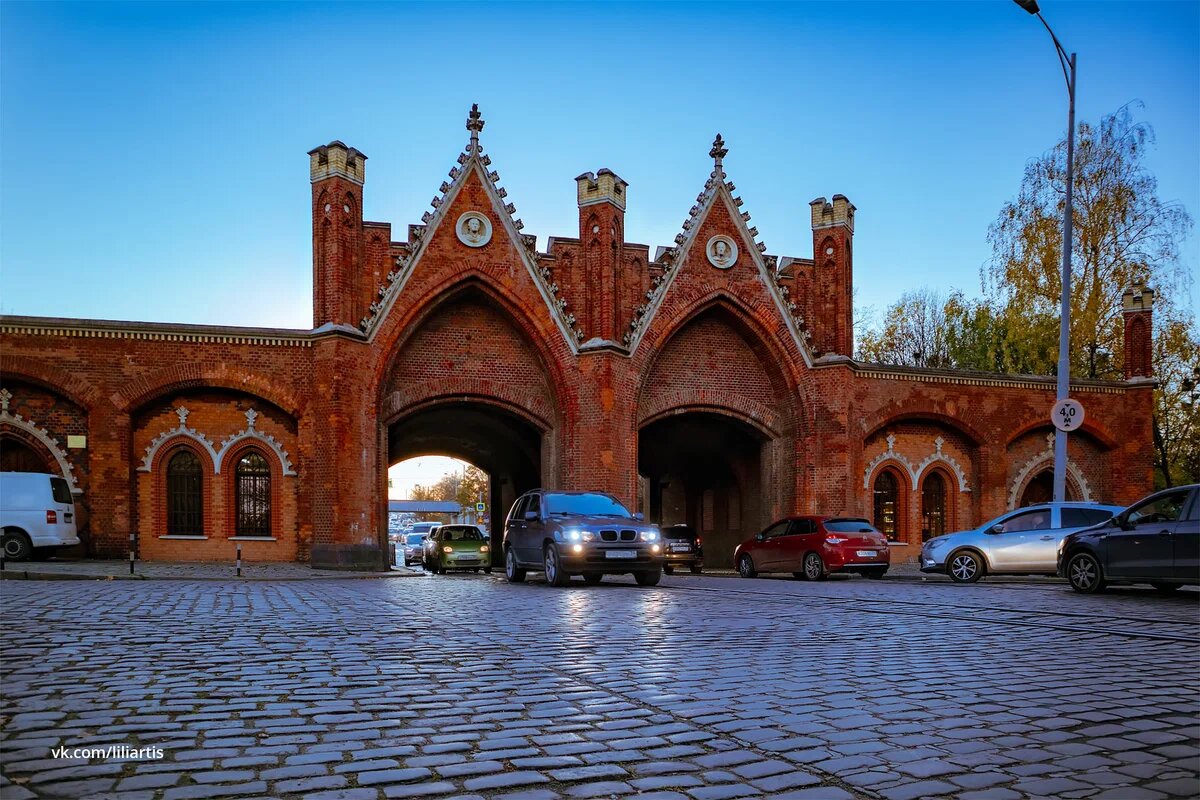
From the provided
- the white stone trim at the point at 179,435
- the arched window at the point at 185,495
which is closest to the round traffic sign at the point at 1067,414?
the white stone trim at the point at 179,435

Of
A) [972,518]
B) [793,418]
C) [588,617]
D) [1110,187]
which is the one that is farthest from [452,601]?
[1110,187]

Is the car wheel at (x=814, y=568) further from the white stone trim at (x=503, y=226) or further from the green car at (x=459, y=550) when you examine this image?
the green car at (x=459, y=550)

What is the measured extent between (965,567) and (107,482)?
20.0 meters

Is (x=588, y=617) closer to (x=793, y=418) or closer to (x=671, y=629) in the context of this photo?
(x=671, y=629)

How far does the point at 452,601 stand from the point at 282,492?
13.9m

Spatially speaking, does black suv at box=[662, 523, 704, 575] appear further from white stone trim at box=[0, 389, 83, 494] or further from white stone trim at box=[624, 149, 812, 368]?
white stone trim at box=[0, 389, 83, 494]

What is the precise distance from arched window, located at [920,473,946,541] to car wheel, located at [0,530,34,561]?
25.2 meters

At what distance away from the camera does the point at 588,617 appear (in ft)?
38.7

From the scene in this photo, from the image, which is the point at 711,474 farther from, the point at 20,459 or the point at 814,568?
the point at 20,459

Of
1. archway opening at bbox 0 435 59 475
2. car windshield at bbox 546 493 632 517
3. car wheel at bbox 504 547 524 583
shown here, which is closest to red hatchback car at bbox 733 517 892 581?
car windshield at bbox 546 493 632 517

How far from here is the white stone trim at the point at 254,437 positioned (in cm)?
2641

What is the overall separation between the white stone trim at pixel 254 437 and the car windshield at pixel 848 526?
45.9 ft

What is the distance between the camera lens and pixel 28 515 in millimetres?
22000

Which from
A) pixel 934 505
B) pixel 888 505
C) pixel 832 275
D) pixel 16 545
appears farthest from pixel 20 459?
pixel 934 505
